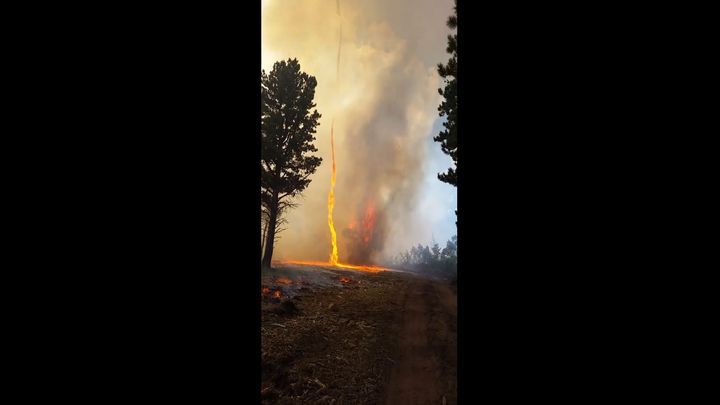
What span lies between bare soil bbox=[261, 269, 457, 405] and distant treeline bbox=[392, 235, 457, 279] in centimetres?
1807

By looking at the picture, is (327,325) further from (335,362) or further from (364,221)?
(364,221)

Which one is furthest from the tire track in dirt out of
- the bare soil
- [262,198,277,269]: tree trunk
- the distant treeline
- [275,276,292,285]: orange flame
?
the distant treeline

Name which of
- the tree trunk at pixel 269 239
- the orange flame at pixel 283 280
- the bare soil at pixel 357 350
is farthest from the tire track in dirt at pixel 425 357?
the tree trunk at pixel 269 239

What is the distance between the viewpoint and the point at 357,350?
31.7 ft

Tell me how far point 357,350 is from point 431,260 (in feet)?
106

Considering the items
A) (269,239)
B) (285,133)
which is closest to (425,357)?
(269,239)

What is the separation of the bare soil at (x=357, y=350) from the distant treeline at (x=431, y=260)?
18073mm

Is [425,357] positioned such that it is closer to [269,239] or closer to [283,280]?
[283,280]

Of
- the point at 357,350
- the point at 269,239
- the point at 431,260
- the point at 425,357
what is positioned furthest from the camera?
the point at 431,260

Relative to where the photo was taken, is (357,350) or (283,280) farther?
(283,280)
